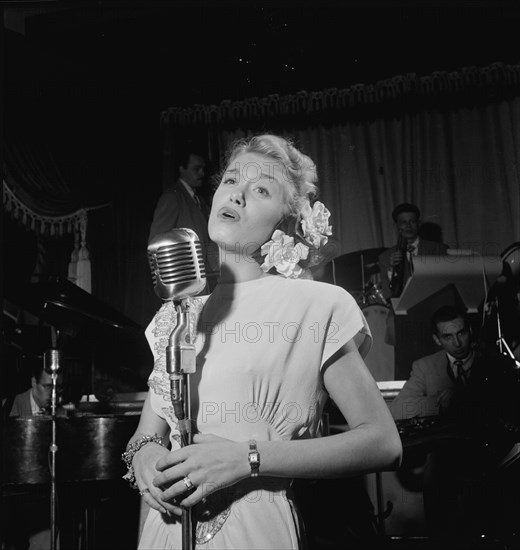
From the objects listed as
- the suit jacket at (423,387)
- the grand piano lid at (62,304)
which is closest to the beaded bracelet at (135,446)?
the grand piano lid at (62,304)

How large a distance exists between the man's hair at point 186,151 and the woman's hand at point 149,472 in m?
2.47

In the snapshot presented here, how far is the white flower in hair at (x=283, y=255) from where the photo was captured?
1.10 meters

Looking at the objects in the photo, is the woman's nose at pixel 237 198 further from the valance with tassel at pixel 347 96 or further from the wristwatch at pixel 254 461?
the valance with tassel at pixel 347 96

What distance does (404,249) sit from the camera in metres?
3.26

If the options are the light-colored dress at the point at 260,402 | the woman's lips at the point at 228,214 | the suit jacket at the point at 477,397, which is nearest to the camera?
the light-colored dress at the point at 260,402

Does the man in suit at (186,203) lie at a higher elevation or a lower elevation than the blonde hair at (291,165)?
higher

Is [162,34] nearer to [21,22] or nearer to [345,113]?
[21,22]

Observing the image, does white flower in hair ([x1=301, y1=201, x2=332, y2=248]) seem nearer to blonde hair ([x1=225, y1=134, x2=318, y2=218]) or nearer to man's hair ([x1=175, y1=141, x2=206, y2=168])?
blonde hair ([x1=225, y1=134, x2=318, y2=218])

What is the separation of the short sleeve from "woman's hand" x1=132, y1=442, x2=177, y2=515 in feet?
0.93

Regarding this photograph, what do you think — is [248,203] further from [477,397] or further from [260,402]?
[477,397]

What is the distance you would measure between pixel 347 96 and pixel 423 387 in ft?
5.23

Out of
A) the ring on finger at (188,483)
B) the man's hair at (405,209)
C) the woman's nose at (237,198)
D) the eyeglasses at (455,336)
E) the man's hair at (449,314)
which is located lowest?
the ring on finger at (188,483)

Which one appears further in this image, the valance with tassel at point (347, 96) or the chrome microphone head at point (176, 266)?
the valance with tassel at point (347, 96)

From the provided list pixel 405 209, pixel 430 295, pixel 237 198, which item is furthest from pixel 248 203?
pixel 405 209
